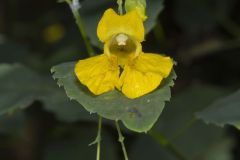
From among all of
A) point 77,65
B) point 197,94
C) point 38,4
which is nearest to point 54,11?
point 38,4

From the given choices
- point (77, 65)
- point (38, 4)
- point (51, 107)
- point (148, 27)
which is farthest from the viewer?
point (38, 4)

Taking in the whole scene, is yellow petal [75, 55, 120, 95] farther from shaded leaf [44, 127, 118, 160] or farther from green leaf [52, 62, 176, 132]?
shaded leaf [44, 127, 118, 160]

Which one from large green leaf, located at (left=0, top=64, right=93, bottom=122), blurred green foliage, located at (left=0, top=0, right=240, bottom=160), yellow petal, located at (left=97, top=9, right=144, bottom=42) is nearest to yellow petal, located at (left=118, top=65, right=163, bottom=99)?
yellow petal, located at (left=97, top=9, right=144, bottom=42)

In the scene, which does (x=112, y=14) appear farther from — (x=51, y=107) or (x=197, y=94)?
(x=197, y=94)

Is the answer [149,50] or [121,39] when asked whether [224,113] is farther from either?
[149,50]

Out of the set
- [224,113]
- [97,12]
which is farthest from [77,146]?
[224,113]

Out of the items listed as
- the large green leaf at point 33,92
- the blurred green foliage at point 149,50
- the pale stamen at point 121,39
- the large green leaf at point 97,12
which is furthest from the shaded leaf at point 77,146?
the pale stamen at point 121,39

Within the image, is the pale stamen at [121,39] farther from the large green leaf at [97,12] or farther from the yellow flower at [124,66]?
the large green leaf at [97,12]
